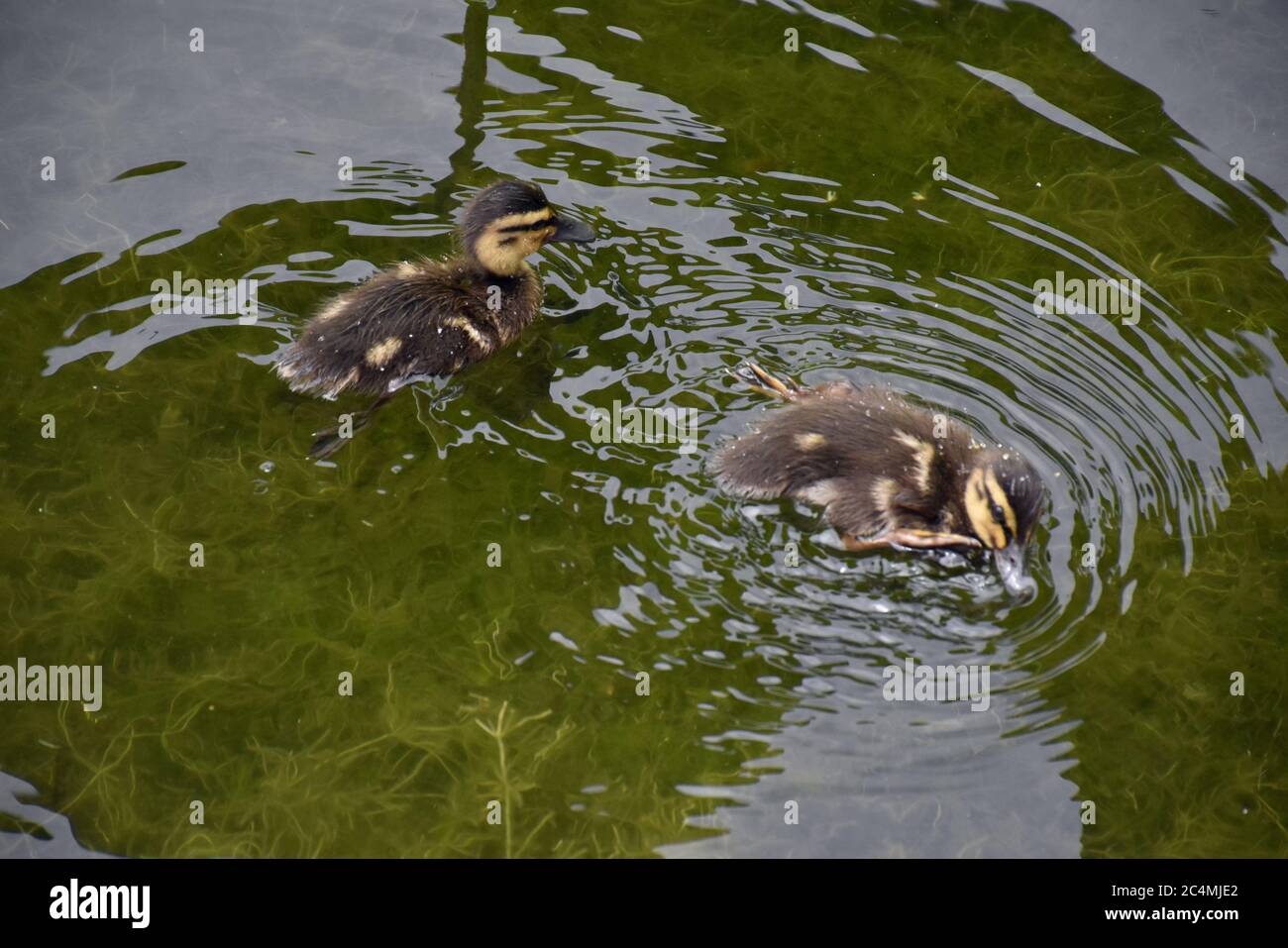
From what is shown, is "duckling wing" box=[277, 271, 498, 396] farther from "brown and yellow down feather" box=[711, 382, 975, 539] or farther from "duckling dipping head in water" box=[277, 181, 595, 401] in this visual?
"brown and yellow down feather" box=[711, 382, 975, 539]

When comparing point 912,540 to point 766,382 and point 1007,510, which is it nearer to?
point 1007,510

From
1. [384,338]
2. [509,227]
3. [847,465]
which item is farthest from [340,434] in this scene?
[847,465]

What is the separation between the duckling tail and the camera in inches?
166

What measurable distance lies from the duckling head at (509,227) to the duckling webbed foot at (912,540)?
1274 mm

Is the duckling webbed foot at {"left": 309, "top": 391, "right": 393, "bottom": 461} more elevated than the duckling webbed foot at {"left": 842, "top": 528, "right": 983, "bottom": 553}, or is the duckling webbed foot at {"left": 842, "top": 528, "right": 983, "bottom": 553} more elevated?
the duckling webbed foot at {"left": 309, "top": 391, "right": 393, "bottom": 461}

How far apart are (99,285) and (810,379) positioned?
211 centimetres

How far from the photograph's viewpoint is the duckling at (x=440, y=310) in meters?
4.20

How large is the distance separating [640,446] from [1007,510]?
1.00 metres

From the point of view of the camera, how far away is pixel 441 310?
14.1ft

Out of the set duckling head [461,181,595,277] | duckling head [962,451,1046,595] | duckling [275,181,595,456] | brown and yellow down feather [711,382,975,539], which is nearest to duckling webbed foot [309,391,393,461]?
duckling [275,181,595,456]

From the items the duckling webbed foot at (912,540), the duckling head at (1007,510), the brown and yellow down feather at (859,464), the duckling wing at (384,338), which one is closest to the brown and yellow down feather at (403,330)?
the duckling wing at (384,338)

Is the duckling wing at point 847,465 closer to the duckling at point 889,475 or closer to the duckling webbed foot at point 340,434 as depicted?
the duckling at point 889,475

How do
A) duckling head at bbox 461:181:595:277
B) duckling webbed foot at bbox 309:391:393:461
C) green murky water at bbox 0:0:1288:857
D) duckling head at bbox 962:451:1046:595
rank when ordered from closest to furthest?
1. green murky water at bbox 0:0:1288:857
2. duckling head at bbox 962:451:1046:595
3. duckling webbed foot at bbox 309:391:393:461
4. duckling head at bbox 461:181:595:277

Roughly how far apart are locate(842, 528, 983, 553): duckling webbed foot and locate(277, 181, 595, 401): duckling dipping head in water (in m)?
1.23
